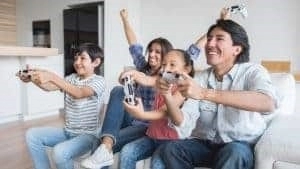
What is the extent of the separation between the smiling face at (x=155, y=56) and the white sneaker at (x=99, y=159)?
576 millimetres

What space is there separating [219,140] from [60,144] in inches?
29.7

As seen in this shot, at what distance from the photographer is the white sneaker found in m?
1.34

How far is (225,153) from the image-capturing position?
117 centimetres

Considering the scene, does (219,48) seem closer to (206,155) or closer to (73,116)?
(206,155)

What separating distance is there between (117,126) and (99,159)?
0.22 m

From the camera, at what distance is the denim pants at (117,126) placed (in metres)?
1.50

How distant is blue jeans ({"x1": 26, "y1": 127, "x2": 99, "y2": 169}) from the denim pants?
0.34 feet

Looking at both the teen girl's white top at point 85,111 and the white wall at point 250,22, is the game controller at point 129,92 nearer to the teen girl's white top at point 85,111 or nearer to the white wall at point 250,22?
the teen girl's white top at point 85,111

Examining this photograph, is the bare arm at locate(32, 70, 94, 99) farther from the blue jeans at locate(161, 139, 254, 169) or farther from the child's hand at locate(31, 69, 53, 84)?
the blue jeans at locate(161, 139, 254, 169)

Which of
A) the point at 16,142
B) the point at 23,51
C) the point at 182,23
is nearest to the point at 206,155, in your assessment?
the point at 16,142

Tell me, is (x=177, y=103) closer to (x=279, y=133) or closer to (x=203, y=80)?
(x=203, y=80)

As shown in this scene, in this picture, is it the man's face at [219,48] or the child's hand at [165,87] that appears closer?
the child's hand at [165,87]

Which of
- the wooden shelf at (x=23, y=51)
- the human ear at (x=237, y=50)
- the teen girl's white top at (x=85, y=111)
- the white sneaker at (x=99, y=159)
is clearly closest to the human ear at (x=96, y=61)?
the teen girl's white top at (x=85, y=111)

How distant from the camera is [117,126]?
1525 millimetres
